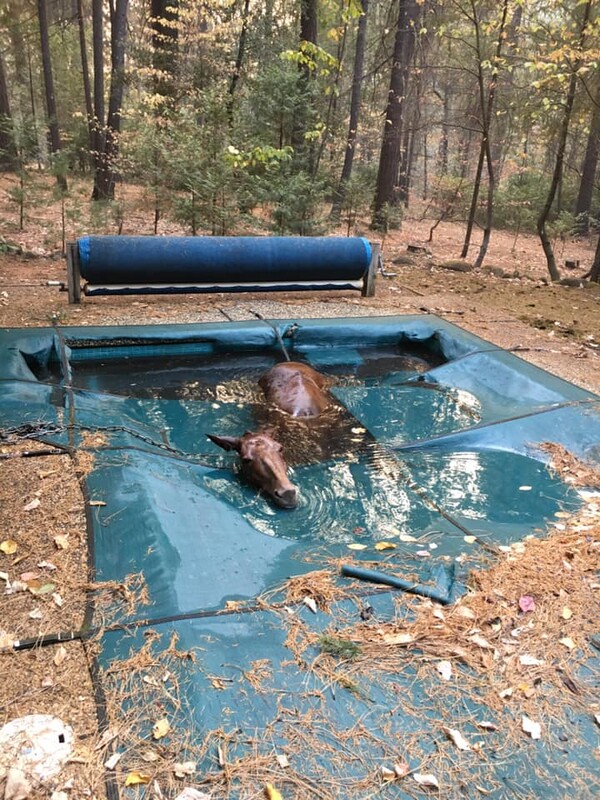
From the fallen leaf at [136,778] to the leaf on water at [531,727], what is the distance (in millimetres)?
1442

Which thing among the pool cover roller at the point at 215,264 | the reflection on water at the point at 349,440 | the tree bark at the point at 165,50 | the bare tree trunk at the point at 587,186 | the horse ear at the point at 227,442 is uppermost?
the tree bark at the point at 165,50

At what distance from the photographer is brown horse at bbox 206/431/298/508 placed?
4.04 metres

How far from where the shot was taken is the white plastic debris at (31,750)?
196 cm

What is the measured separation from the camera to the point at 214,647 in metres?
2.60

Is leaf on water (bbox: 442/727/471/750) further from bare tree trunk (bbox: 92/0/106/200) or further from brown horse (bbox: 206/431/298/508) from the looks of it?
bare tree trunk (bbox: 92/0/106/200)

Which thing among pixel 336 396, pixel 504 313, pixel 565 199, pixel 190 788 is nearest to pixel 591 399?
pixel 336 396

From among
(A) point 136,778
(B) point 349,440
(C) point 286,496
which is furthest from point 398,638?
(B) point 349,440

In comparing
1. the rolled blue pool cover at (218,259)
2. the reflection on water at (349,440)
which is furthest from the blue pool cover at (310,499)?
the rolled blue pool cover at (218,259)

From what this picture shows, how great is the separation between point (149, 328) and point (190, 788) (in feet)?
18.2

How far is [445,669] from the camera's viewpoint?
2602mm

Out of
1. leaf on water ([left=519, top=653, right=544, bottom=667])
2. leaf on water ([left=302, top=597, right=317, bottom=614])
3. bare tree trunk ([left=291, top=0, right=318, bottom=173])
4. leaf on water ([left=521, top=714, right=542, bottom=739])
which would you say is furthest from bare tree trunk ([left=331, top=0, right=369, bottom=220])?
leaf on water ([left=521, top=714, right=542, bottom=739])

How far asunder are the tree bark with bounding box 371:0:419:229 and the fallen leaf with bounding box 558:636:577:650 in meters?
12.4

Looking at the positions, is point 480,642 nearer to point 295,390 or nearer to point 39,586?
point 39,586

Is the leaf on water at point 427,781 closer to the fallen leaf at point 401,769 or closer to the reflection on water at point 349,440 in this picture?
the fallen leaf at point 401,769
